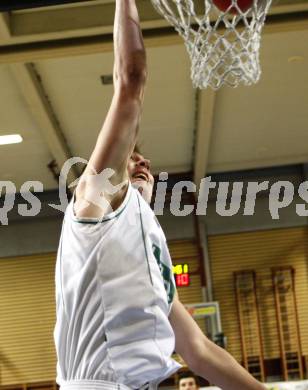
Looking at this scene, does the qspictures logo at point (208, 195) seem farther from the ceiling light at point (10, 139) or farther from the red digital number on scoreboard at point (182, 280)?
the ceiling light at point (10, 139)

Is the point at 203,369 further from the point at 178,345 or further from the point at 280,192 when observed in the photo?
the point at 280,192

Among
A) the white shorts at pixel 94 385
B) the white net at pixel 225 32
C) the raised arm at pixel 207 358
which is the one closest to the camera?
the white shorts at pixel 94 385

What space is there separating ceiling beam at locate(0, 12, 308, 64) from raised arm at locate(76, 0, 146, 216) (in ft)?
17.9

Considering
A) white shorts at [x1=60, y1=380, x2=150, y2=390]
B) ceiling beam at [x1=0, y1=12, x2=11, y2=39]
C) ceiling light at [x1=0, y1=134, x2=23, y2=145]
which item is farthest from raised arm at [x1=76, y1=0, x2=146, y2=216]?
ceiling light at [x1=0, y1=134, x2=23, y2=145]

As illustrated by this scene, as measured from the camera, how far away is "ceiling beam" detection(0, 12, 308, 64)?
25.6 feet

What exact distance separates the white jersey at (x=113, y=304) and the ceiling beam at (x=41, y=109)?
6.48 metres

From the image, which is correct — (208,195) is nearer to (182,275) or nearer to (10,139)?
(182,275)

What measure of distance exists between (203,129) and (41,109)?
235 cm

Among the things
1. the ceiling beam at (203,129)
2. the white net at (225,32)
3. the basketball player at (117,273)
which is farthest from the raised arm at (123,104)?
the ceiling beam at (203,129)

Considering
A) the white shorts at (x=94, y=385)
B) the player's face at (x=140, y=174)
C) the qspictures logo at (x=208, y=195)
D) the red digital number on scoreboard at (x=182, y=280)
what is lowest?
the white shorts at (x=94, y=385)

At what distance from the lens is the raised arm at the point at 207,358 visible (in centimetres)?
256

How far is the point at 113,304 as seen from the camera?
2.32m

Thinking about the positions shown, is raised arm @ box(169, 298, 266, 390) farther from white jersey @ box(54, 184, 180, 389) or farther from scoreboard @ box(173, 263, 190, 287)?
scoreboard @ box(173, 263, 190, 287)

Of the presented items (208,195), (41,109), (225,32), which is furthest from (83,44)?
(208,195)
